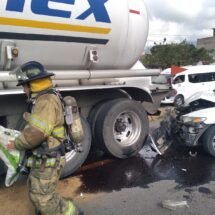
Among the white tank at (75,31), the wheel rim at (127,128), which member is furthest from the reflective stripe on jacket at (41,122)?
the wheel rim at (127,128)

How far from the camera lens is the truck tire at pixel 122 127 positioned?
5586 mm

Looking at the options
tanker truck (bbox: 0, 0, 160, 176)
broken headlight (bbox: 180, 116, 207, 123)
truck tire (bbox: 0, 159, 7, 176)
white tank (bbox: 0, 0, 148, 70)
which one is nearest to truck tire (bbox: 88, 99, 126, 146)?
tanker truck (bbox: 0, 0, 160, 176)

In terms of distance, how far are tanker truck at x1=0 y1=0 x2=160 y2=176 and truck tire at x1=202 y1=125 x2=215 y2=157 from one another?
3.52ft

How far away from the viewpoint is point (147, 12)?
6020mm

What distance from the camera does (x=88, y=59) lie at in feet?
17.3

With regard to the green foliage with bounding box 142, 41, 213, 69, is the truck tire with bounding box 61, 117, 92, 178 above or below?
below

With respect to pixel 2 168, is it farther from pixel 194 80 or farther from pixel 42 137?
pixel 194 80

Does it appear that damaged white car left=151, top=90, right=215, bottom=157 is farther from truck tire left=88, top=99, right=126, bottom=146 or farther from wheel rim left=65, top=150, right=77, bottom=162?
wheel rim left=65, top=150, right=77, bottom=162

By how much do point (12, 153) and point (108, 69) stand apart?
2.77 m

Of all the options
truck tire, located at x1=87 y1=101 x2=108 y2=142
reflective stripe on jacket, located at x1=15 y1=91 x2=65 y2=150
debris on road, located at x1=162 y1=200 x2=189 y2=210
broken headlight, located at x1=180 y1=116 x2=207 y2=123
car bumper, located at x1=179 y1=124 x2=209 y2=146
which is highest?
reflective stripe on jacket, located at x1=15 y1=91 x2=65 y2=150

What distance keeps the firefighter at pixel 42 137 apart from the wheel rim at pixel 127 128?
8.79 feet

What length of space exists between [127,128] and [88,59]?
1585 millimetres

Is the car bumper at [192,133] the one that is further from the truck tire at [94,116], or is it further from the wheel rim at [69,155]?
the wheel rim at [69,155]

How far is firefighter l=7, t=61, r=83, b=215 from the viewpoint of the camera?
3.03 m
